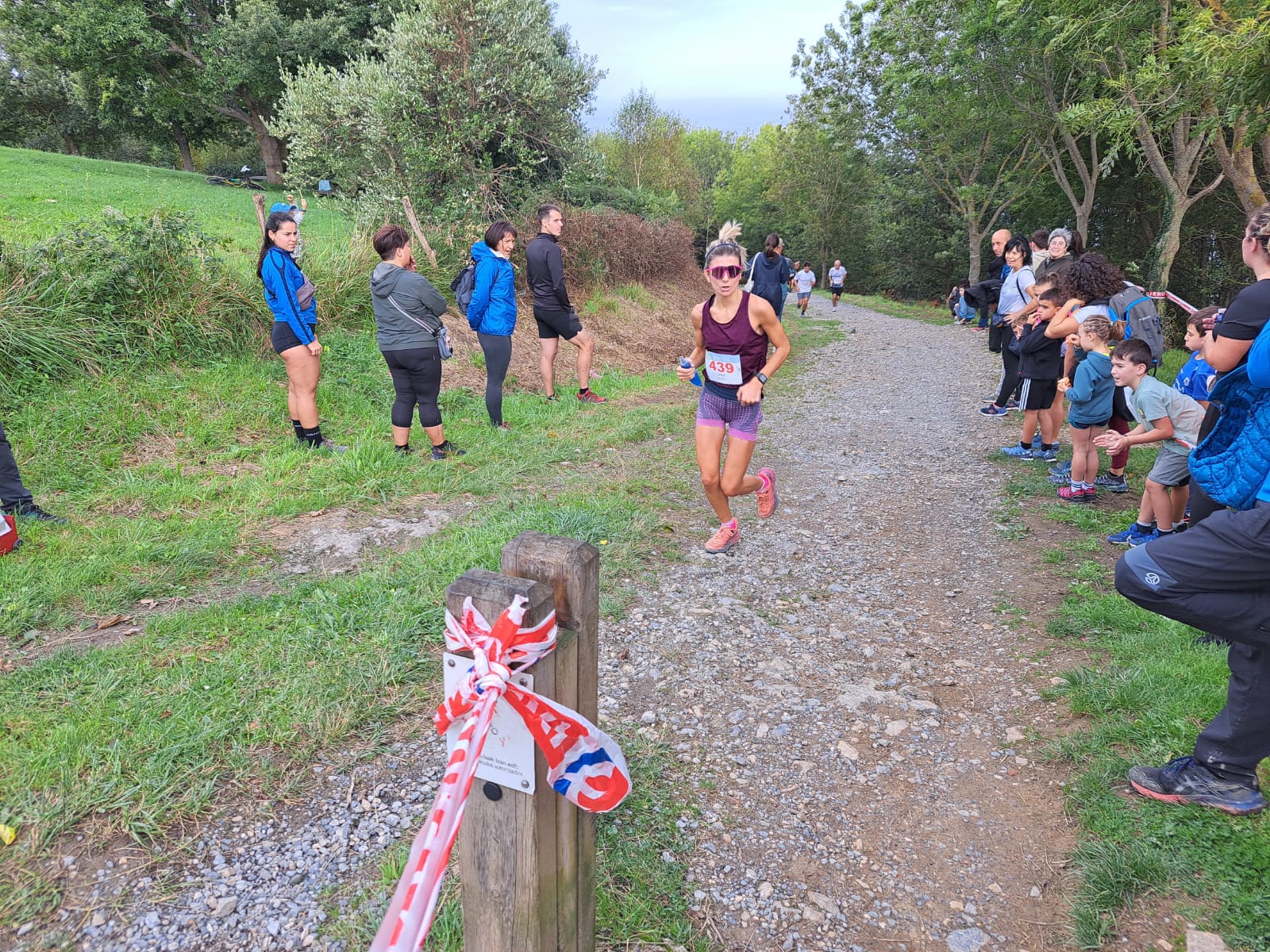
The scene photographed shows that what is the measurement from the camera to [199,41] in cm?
2503

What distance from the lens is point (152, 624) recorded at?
3.82 m

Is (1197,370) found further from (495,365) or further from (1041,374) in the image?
(495,365)

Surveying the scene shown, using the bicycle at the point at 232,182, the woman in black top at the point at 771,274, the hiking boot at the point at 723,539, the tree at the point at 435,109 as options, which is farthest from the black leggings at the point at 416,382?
the bicycle at the point at 232,182

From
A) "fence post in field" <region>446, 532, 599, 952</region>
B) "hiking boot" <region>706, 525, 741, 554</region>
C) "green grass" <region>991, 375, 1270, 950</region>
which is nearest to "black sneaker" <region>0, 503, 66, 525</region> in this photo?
"hiking boot" <region>706, 525, 741, 554</region>

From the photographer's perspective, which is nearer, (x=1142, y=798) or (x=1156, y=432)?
(x=1142, y=798)

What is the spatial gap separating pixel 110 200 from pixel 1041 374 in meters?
15.5

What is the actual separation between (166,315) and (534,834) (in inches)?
302

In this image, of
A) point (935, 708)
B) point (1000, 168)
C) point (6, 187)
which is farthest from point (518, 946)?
point (1000, 168)

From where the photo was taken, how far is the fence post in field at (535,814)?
1621 mm

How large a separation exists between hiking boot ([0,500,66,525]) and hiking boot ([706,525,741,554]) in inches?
177

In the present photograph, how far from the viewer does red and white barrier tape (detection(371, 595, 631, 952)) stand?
4.08 ft

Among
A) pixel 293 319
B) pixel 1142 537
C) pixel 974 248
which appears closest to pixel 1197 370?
pixel 1142 537

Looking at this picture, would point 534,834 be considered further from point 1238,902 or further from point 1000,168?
point 1000,168

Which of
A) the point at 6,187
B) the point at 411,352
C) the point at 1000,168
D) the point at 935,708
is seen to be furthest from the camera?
the point at 1000,168
